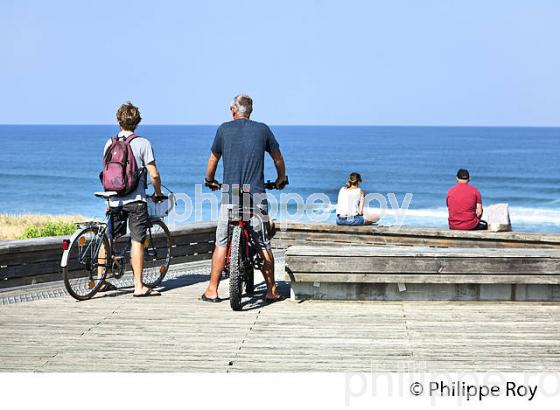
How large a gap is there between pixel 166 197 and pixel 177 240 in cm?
236

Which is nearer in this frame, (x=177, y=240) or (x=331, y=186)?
(x=177, y=240)

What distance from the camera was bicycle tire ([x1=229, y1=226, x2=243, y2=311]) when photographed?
7.63 m

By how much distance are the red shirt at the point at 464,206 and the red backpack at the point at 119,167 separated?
17.9 ft

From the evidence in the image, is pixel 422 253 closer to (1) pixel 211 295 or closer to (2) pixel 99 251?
(1) pixel 211 295

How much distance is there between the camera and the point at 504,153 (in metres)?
109

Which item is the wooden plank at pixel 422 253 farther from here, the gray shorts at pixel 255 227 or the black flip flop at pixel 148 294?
the black flip flop at pixel 148 294

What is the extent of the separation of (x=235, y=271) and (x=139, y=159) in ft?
5.02

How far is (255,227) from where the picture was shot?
8039 mm

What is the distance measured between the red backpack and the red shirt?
5444 millimetres

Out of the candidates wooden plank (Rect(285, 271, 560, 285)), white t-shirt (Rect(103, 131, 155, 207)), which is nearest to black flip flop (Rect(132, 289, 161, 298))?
white t-shirt (Rect(103, 131, 155, 207))

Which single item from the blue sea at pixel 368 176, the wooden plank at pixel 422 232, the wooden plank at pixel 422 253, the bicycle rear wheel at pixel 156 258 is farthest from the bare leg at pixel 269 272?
the blue sea at pixel 368 176
